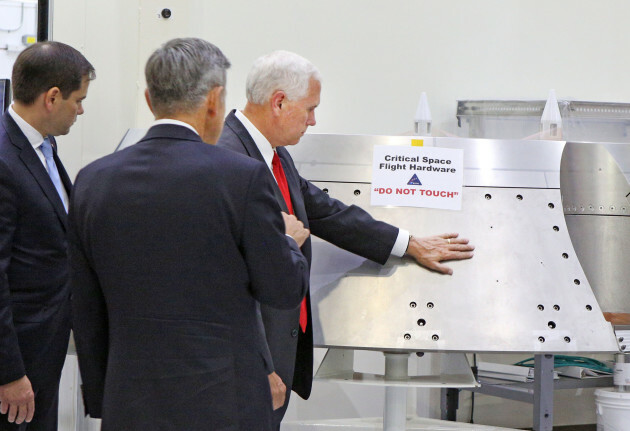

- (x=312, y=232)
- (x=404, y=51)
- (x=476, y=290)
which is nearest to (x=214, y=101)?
→ (x=312, y=232)

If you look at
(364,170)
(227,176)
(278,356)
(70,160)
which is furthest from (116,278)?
(70,160)

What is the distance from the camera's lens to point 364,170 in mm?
2281

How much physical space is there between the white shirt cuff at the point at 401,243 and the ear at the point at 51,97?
2.97 feet

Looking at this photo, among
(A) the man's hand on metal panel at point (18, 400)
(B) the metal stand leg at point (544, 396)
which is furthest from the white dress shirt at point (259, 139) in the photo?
(B) the metal stand leg at point (544, 396)

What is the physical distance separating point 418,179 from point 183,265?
3.72ft

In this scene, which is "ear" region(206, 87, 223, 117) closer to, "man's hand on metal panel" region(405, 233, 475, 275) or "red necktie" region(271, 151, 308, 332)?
"red necktie" region(271, 151, 308, 332)

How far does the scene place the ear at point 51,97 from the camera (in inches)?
68.4

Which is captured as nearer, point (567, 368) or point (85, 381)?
point (85, 381)

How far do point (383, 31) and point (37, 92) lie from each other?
2.23 meters

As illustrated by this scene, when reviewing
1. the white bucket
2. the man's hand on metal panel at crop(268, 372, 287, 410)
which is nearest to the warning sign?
the man's hand on metal panel at crop(268, 372, 287, 410)

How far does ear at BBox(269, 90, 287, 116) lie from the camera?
1905 millimetres

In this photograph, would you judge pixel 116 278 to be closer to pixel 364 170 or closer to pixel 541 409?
pixel 364 170

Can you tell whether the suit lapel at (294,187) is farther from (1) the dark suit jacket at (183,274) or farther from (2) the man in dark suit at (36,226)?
(1) the dark suit jacket at (183,274)

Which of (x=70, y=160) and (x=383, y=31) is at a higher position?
(x=383, y=31)
